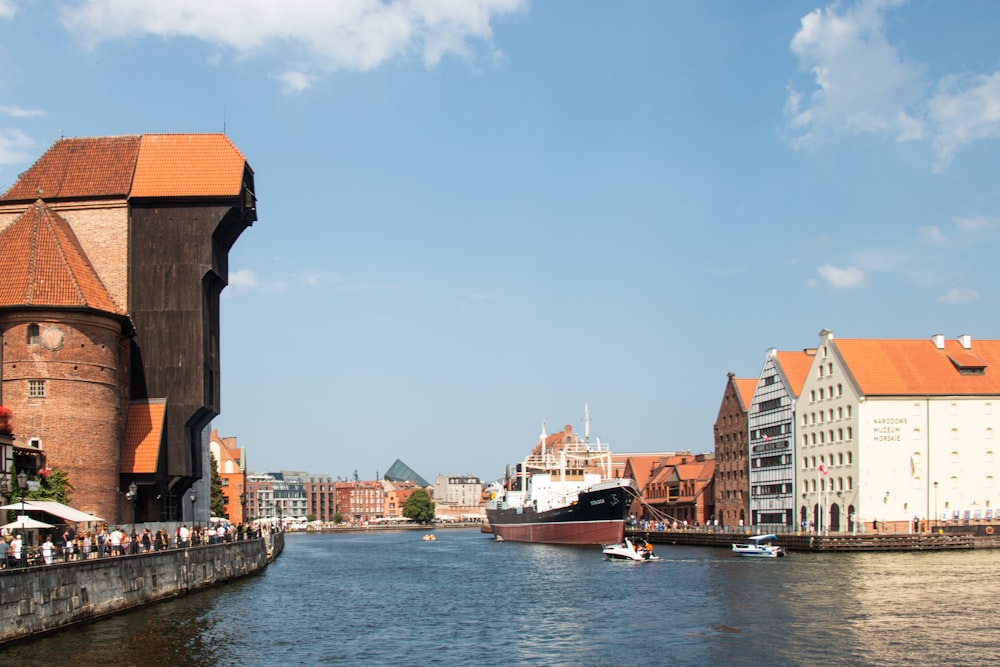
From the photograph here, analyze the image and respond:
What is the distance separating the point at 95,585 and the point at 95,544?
8.85ft

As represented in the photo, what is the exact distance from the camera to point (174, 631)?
1473 inches

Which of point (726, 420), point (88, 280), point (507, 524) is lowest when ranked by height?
point (507, 524)

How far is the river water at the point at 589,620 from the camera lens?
3244 cm

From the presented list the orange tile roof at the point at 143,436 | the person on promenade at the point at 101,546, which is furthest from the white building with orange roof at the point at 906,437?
the person on promenade at the point at 101,546

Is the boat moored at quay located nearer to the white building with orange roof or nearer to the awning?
the white building with orange roof

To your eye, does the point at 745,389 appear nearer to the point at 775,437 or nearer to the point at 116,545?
the point at 775,437

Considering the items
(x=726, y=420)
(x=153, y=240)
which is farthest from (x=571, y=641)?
(x=726, y=420)

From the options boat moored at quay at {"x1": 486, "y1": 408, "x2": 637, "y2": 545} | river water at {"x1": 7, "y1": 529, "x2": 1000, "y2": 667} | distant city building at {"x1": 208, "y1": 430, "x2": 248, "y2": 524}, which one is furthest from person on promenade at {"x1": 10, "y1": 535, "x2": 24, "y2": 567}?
distant city building at {"x1": 208, "y1": 430, "x2": 248, "y2": 524}

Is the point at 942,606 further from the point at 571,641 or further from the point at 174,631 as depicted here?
the point at 174,631

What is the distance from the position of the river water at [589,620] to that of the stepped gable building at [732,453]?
41161 millimetres

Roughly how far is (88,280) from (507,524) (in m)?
76.2

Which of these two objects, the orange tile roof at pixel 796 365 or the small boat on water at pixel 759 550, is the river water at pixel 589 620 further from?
the orange tile roof at pixel 796 365

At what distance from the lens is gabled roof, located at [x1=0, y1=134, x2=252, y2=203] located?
61500mm

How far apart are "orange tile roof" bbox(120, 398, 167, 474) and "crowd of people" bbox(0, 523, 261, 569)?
138 inches
